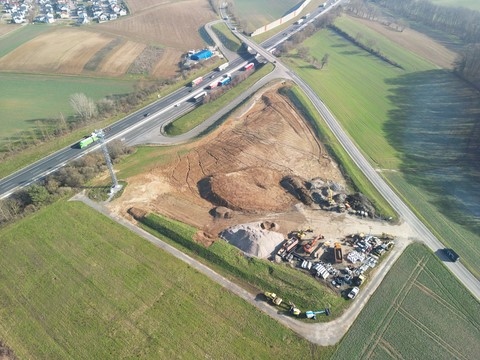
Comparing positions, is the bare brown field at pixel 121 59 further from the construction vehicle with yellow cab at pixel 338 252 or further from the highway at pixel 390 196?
the construction vehicle with yellow cab at pixel 338 252

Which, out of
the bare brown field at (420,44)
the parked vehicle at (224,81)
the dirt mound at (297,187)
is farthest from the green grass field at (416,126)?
the parked vehicle at (224,81)

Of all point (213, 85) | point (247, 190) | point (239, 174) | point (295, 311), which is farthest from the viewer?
point (213, 85)

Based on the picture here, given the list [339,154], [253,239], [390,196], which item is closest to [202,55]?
[339,154]

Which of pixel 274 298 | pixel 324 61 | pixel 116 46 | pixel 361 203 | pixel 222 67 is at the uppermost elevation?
pixel 116 46

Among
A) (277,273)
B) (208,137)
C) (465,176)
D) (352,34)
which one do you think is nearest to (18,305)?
(277,273)

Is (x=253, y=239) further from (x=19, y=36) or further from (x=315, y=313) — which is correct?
(x=19, y=36)

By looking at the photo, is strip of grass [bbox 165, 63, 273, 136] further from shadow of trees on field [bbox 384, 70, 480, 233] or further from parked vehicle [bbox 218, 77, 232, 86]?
shadow of trees on field [bbox 384, 70, 480, 233]
